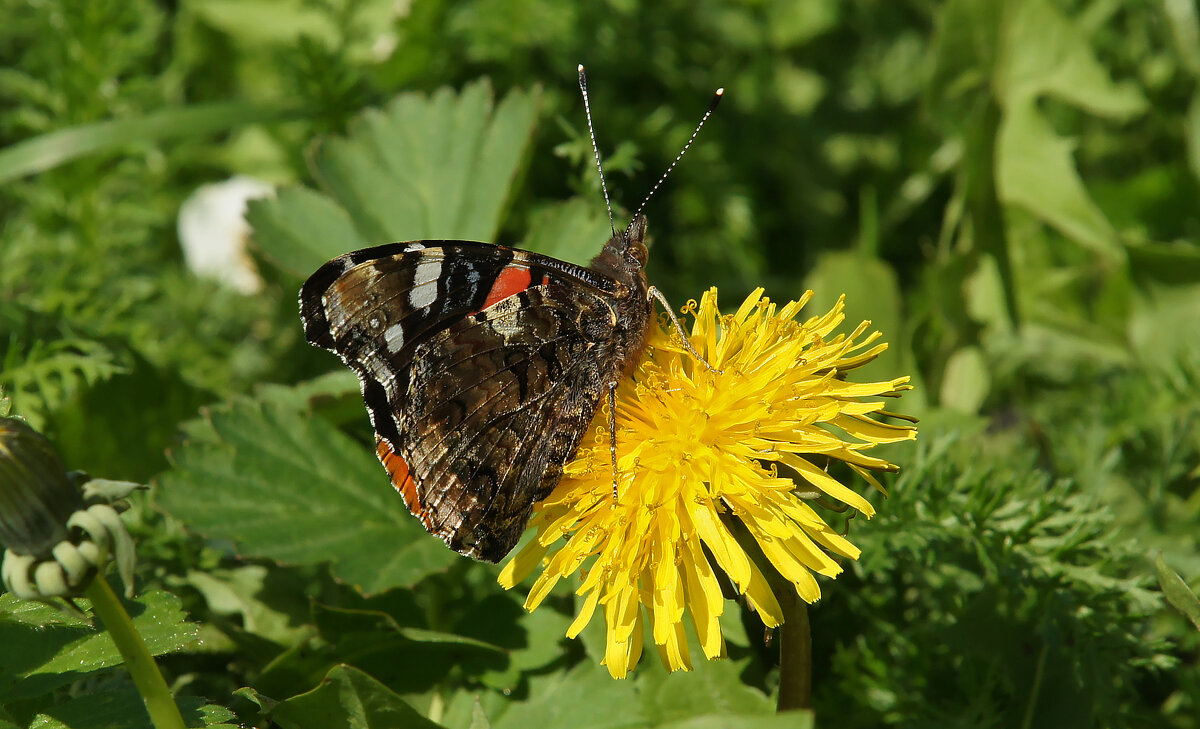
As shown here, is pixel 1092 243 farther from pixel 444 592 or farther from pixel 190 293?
pixel 190 293

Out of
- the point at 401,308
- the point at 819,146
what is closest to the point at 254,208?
the point at 401,308

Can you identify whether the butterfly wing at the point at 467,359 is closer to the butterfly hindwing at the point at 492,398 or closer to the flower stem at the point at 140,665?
the butterfly hindwing at the point at 492,398

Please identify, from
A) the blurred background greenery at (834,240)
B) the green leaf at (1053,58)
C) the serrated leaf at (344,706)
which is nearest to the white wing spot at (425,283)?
the blurred background greenery at (834,240)

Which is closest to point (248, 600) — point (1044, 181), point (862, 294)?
point (862, 294)

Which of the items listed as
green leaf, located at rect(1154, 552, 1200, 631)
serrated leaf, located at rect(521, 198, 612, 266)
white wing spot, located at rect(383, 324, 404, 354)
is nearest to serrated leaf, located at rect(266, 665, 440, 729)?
white wing spot, located at rect(383, 324, 404, 354)

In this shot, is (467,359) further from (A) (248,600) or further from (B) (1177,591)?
(B) (1177,591)

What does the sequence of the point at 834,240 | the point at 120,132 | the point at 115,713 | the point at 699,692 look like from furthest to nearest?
A: 1. the point at 834,240
2. the point at 120,132
3. the point at 699,692
4. the point at 115,713
